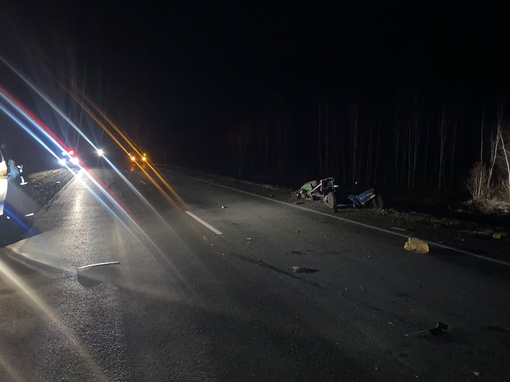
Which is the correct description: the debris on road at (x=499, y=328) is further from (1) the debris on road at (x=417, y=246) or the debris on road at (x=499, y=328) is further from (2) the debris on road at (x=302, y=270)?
(1) the debris on road at (x=417, y=246)

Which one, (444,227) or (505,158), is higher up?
(505,158)

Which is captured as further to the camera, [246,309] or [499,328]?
[246,309]

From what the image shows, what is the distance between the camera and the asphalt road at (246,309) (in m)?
4.20

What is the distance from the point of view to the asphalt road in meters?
4.20

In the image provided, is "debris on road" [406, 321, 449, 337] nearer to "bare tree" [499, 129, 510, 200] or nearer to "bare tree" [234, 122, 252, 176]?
"bare tree" [499, 129, 510, 200]

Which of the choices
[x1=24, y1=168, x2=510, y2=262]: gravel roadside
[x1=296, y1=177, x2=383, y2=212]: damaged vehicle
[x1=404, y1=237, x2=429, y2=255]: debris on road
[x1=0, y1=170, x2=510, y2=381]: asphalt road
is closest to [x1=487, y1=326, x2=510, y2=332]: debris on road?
[x1=0, y1=170, x2=510, y2=381]: asphalt road

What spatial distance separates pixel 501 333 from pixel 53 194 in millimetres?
19493

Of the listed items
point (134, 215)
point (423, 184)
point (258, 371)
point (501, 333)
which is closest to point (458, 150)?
point (423, 184)

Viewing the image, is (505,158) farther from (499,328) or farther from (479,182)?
(499,328)

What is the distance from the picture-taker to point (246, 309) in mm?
5641

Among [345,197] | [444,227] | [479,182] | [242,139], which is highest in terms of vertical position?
[242,139]

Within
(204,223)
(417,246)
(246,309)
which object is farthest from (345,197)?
(246,309)

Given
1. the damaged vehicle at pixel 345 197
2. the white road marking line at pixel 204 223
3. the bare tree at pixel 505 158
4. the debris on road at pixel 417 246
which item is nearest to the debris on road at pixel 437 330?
the debris on road at pixel 417 246

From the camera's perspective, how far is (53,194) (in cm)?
2031
